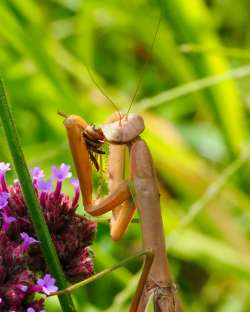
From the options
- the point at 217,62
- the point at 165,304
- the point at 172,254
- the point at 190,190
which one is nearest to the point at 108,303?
the point at 172,254

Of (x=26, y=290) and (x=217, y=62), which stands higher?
(x=217, y=62)

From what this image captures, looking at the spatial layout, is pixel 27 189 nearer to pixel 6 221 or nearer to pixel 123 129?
pixel 6 221

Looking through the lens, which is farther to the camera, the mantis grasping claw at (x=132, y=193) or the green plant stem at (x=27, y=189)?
the mantis grasping claw at (x=132, y=193)

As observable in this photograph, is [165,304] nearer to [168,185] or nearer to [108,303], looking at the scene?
[108,303]

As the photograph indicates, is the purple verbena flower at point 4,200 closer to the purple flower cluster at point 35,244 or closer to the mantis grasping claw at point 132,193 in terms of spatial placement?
the purple flower cluster at point 35,244

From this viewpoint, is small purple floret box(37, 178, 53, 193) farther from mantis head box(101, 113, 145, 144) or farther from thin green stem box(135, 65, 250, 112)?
thin green stem box(135, 65, 250, 112)

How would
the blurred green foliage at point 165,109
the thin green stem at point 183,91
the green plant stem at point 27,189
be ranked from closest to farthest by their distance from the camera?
the green plant stem at point 27,189 < the thin green stem at point 183,91 < the blurred green foliage at point 165,109

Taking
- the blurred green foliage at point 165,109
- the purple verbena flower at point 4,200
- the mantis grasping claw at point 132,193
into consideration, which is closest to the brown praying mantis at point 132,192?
the mantis grasping claw at point 132,193

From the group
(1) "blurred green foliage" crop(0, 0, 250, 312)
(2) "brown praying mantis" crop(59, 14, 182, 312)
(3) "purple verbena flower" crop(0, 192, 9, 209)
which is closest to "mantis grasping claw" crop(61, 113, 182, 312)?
(2) "brown praying mantis" crop(59, 14, 182, 312)
